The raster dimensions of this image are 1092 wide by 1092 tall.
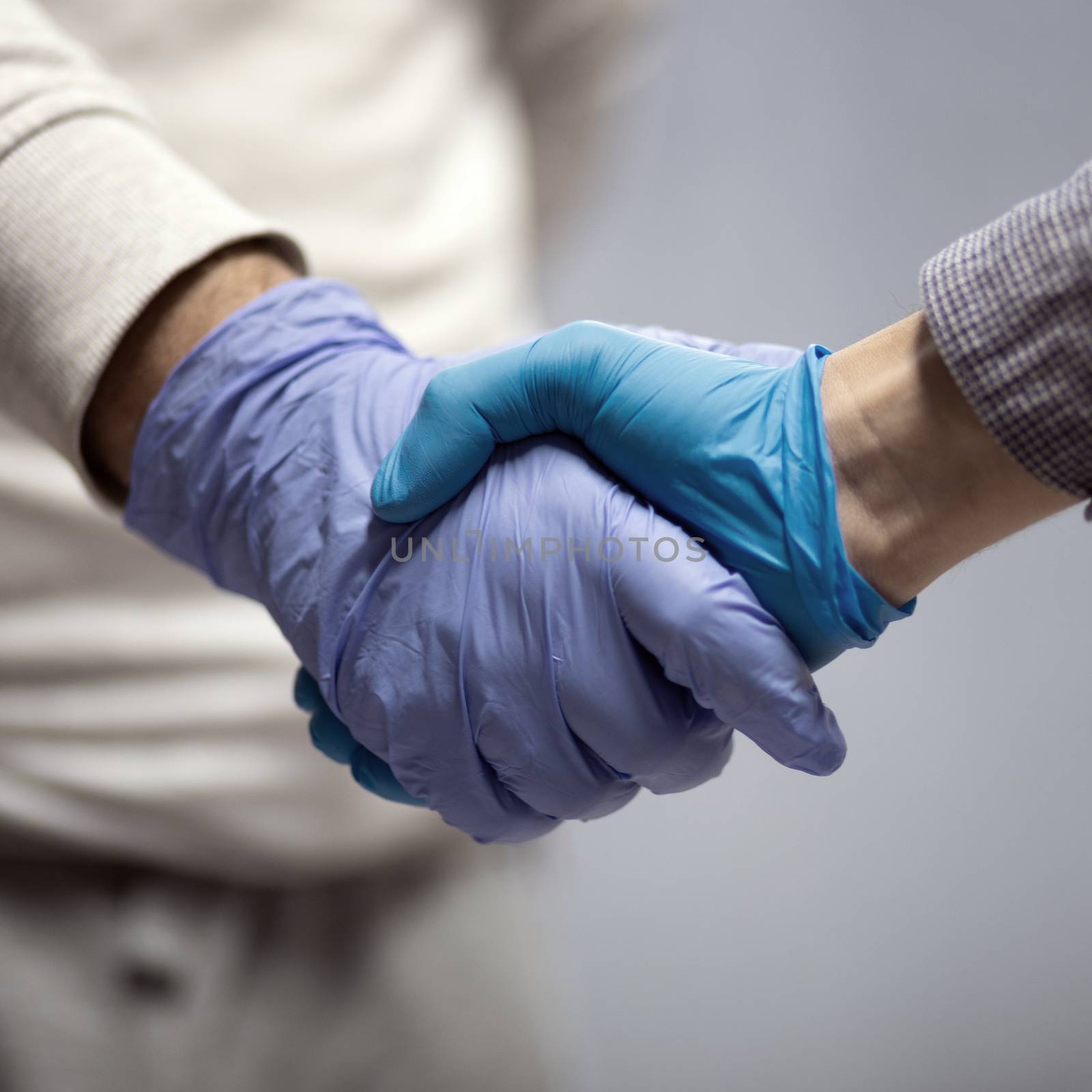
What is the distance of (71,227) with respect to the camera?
0.61 metres

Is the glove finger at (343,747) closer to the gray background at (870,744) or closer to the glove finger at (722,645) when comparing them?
the glove finger at (722,645)

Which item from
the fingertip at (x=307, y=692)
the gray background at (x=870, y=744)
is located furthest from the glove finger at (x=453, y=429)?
the gray background at (x=870, y=744)

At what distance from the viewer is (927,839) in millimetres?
1447

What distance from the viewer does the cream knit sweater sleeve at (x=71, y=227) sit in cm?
60

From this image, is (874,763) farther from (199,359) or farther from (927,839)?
(199,359)

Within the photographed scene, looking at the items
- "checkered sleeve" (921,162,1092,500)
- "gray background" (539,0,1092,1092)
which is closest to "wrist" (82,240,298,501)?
"checkered sleeve" (921,162,1092,500)

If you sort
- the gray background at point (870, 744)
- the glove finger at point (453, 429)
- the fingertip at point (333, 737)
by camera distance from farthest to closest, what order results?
the gray background at point (870, 744)
the fingertip at point (333, 737)
the glove finger at point (453, 429)

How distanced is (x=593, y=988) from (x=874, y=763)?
0.56 m

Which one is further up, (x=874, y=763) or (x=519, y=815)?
(x=519, y=815)

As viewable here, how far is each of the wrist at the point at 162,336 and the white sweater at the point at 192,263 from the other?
20mm

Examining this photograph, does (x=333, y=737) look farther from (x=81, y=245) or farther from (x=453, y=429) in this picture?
(x=81, y=245)

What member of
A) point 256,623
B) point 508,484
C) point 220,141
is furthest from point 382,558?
point 220,141

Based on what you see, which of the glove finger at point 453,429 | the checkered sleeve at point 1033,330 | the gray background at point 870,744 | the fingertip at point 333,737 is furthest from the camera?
the gray background at point 870,744

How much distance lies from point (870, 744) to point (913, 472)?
1.07m
